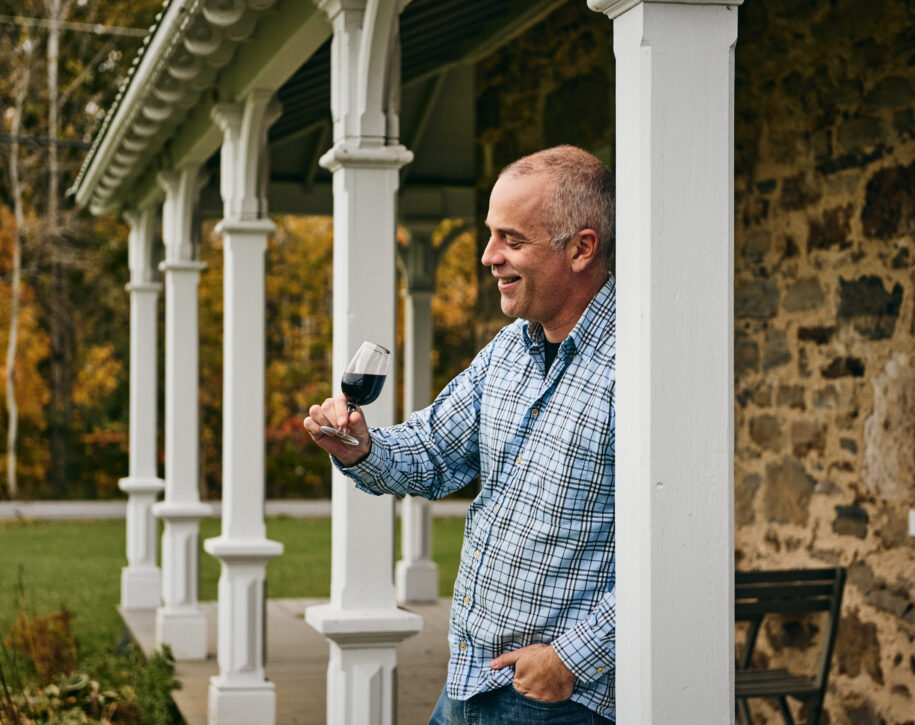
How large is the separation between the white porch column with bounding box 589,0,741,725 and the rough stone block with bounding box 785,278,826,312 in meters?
3.19

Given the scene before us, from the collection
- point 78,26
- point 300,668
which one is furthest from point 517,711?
point 78,26

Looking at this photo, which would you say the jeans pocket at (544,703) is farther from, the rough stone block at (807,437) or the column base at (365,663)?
the rough stone block at (807,437)

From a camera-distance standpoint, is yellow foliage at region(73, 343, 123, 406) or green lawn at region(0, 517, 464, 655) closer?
green lawn at region(0, 517, 464, 655)

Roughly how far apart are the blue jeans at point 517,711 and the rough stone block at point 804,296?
3214 millimetres

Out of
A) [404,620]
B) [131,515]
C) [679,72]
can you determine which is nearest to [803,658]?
[404,620]

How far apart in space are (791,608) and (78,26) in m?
20.1

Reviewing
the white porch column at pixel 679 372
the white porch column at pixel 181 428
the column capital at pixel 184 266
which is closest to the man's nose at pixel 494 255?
the white porch column at pixel 679 372

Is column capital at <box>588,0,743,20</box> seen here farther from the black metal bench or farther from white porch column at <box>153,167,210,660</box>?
white porch column at <box>153,167,210,660</box>

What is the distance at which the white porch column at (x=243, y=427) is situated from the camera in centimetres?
626

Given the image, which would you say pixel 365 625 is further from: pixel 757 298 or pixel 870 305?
pixel 757 298

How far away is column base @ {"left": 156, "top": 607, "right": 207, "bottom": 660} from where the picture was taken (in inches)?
336

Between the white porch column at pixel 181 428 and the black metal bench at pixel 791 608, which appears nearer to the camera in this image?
the black metal bench at pixel 791 608

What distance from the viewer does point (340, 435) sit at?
2.73 m

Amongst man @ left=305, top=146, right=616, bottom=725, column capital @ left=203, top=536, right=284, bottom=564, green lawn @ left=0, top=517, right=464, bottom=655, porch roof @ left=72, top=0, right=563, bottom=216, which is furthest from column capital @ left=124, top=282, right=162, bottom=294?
man @ left=305, top=146, right=616, bottom=725
